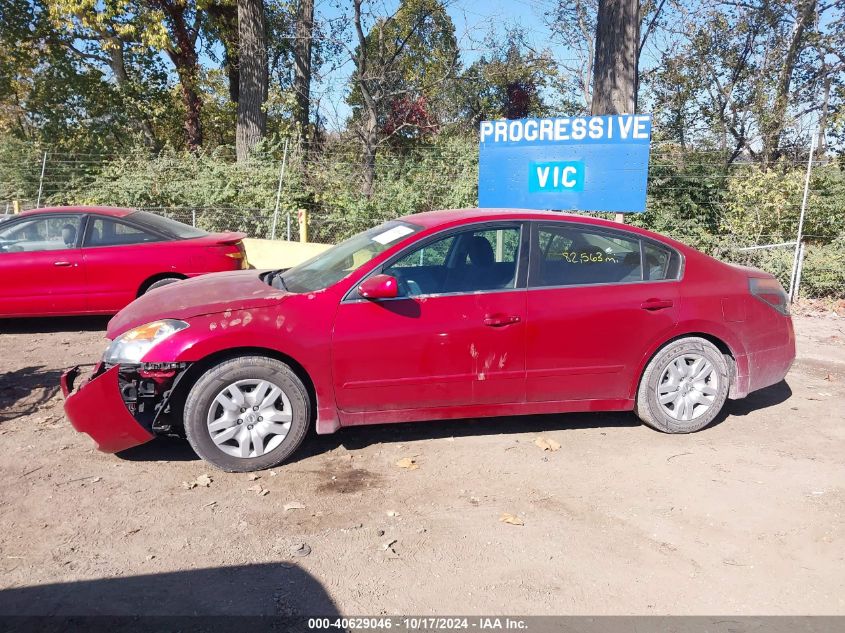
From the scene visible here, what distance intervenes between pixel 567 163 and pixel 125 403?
6.79 meters

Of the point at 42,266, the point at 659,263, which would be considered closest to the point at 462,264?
the point at 659,263

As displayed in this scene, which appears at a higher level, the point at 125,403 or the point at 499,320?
the point at 499,320

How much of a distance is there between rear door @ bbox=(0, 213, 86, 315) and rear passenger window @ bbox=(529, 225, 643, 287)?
538cm

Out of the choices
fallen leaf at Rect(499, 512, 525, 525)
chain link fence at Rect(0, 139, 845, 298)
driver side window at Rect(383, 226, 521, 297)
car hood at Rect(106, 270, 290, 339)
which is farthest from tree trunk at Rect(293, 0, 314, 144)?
fallen leaf at Rect(499, 512, 525, 525)

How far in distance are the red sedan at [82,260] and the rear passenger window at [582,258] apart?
455cm

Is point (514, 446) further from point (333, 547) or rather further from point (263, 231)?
point (263, 231)

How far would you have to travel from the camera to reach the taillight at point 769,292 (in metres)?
5.22

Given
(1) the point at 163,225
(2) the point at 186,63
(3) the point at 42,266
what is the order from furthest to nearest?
(2) the point at 186,63, (1) the point at 163,225, (3) the point at 42,266

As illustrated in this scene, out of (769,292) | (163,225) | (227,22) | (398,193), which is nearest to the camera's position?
(769,292)

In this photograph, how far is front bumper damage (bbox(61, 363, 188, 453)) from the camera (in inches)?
165

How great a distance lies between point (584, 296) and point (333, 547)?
93.0 inches

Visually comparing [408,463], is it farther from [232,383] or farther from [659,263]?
[659,263]

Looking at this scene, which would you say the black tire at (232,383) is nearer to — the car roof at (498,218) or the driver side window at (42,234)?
the car roof at (498,218)

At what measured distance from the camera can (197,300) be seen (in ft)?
14.9
